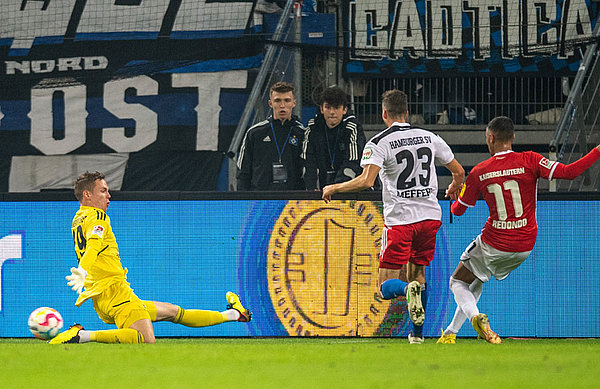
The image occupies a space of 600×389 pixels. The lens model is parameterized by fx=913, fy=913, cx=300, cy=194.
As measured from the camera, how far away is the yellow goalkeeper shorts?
7.17m

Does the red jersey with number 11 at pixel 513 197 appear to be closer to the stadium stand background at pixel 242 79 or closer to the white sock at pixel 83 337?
the white sock at pixel 83 337

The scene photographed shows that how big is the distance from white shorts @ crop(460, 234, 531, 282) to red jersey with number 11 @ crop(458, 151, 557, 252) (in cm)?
6

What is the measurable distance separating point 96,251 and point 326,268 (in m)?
2.30

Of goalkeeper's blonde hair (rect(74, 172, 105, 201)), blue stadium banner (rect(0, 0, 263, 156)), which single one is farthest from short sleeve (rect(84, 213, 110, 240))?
blue stadium banner (rect(0, 0, 263, 156))

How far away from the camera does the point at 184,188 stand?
11633 mm

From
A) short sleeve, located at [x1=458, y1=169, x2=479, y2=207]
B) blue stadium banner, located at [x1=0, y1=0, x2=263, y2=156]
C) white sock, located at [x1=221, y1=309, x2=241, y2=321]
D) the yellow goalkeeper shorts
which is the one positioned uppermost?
blue stadium banner, located at [x1=0, y1=0, x2=263, y2=156]

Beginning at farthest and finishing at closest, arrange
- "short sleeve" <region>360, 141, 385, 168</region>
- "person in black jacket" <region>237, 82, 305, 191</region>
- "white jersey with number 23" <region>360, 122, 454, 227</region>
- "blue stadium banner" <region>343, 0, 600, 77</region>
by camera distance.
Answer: "blue stadium banner" <region>343, 0, 600, 77</region> → "person in black jacket" <region>237, 82, 305, 191</region> → "white jersey with number 23" <region>360, 122, 454, 227</region> → "short sleeve" <region>360, 141, 385, 168</region>

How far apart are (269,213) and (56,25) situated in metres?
6.00

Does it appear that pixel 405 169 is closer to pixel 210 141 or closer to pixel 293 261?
pixel 293 261

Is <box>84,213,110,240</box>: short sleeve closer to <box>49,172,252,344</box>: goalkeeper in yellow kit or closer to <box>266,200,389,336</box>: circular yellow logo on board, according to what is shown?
<box>49,172,252,344</box>: goalkeeper in yellow kit

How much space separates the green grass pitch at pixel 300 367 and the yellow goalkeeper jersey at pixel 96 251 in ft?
2.62

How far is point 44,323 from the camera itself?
6855 mm

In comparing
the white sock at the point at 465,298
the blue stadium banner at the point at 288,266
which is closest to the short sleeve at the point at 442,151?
the white sock at the point at 465,298

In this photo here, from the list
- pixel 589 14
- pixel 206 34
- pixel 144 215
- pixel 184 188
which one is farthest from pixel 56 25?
pixel 589 14
